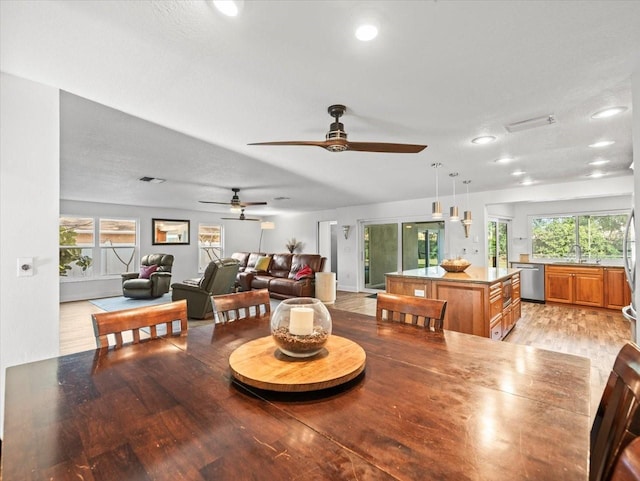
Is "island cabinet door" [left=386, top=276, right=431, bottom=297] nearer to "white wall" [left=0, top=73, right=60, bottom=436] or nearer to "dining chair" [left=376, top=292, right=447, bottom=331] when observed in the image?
"dining chair" [left=376, top=292, right=447, bottom=331]

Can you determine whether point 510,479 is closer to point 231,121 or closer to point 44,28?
point 44,28

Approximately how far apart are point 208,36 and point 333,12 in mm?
671

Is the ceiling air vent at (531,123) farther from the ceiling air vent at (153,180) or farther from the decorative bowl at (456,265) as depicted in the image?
the ceiling air vent at (153,180)

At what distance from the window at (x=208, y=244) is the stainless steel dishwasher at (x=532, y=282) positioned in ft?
25.3

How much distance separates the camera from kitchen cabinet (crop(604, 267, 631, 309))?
17.5 feet

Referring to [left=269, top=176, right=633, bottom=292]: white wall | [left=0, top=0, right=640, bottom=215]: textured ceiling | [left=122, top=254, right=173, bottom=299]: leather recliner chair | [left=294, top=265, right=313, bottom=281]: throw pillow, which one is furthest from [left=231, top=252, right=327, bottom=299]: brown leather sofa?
[left=0, top=0, right=640, bottom=215]: textured ceiling

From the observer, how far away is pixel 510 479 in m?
0.61

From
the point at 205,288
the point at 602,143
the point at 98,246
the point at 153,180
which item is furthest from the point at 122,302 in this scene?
the point at 602,143

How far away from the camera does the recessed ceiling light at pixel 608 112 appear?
97.0 inches

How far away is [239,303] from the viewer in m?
1.99

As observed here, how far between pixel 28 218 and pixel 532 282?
7642 millimetres

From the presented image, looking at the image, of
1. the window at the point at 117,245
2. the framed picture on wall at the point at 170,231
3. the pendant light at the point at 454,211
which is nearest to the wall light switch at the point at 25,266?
the pendant light at the point at 454,211

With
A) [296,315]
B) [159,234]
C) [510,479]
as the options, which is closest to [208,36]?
[296,315]

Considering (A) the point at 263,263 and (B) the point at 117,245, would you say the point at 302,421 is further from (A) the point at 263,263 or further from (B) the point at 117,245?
(B) the point at 117,245
